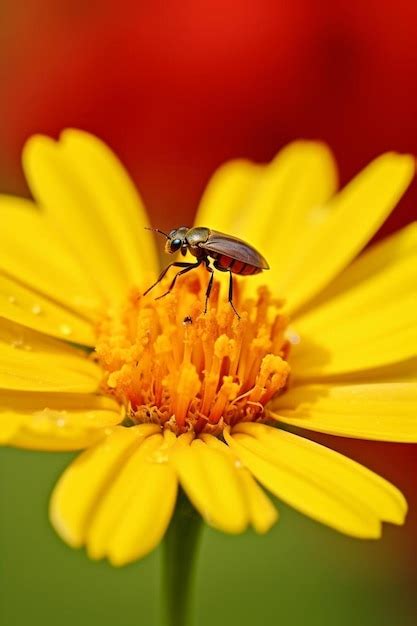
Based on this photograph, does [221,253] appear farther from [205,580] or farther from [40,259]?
[205,580]

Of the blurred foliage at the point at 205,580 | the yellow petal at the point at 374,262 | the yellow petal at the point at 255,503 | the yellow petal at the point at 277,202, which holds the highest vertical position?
the yellow petal at the point at 277,202

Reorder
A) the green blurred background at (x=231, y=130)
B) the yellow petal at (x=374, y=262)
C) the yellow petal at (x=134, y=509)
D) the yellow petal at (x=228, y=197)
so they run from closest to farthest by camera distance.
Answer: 1. the yellow petal at (x=134, y=509)
2. the yellow petal at (x=374, y=262)
3. the yellow petal at (x=228, y=197)
4. the green blurred background at (x=231, y=130)

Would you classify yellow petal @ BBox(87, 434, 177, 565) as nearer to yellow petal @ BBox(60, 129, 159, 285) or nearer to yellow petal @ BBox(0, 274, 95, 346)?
yellow petal @ BBox(0, 274, 95, 346)

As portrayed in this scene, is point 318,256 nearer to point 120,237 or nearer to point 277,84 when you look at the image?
point 120,237

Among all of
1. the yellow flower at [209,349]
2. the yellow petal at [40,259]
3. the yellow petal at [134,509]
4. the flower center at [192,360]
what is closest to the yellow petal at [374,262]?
the yellow flower at [209,349]

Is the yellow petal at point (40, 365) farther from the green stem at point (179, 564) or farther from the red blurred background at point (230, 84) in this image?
the red blurred background at point (230, 84)

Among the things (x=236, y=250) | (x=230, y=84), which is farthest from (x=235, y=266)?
(x=230, y=84)
